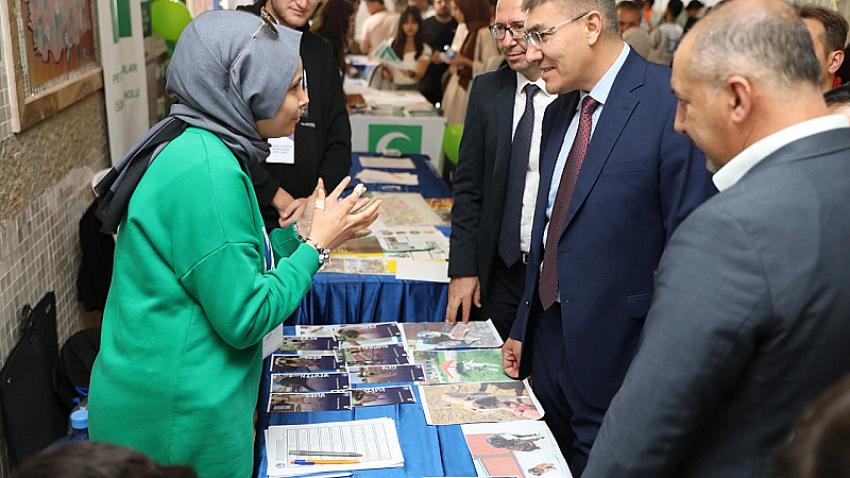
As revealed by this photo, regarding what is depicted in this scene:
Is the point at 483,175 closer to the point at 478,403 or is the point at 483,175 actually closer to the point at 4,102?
the point at 478,403

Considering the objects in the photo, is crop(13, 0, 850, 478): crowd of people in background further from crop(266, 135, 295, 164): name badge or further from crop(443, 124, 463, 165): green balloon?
crop(443, 124, 463, 165): green balloon

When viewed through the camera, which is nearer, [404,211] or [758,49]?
[758,49]

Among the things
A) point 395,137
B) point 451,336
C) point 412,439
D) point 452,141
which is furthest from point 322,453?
point 395,137

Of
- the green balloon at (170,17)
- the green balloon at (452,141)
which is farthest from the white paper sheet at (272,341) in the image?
the green balloon at (452,141)

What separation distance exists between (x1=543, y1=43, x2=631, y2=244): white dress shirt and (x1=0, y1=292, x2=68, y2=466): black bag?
1.48 meters

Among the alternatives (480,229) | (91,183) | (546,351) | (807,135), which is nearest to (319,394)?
(546,351)

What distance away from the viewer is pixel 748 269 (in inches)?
36.4

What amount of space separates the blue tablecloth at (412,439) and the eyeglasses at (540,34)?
0.88 meters

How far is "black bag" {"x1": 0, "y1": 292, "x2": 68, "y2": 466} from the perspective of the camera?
1983 millimetres

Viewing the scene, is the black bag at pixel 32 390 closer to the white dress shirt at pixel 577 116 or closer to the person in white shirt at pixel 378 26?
the white dress shirt at pixel 577 116

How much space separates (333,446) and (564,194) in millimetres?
782

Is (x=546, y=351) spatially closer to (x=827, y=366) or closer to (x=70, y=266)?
(x=827, y=366)

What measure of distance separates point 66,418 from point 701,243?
6.88 ft

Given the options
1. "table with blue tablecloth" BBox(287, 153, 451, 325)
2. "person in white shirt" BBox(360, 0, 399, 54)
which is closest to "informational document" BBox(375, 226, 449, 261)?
"table with blue tablecloth" BBox(287, 153, 451, 325)
